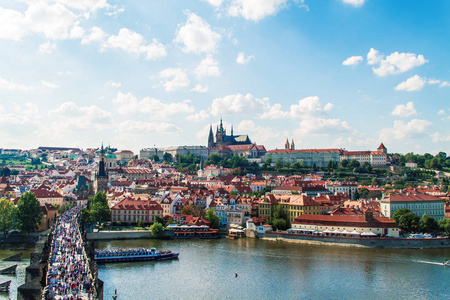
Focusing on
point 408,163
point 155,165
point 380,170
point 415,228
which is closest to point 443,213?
point 415,228

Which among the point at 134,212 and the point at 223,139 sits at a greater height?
the point at 223,139

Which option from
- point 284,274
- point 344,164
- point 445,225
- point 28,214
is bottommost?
point 284,274

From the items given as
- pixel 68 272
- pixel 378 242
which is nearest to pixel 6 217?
pixel 68 272

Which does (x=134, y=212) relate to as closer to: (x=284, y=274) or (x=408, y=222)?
(x=284, y=274)

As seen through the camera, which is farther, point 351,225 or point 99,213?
point 99,213

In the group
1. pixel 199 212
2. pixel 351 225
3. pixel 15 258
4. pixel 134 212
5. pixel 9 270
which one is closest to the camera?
pixel 9 270

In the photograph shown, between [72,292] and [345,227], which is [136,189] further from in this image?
[72,292]

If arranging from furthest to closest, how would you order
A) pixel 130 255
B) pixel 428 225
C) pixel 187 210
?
pixel 187 210 < pixel 428 225 < pixel 130 255
